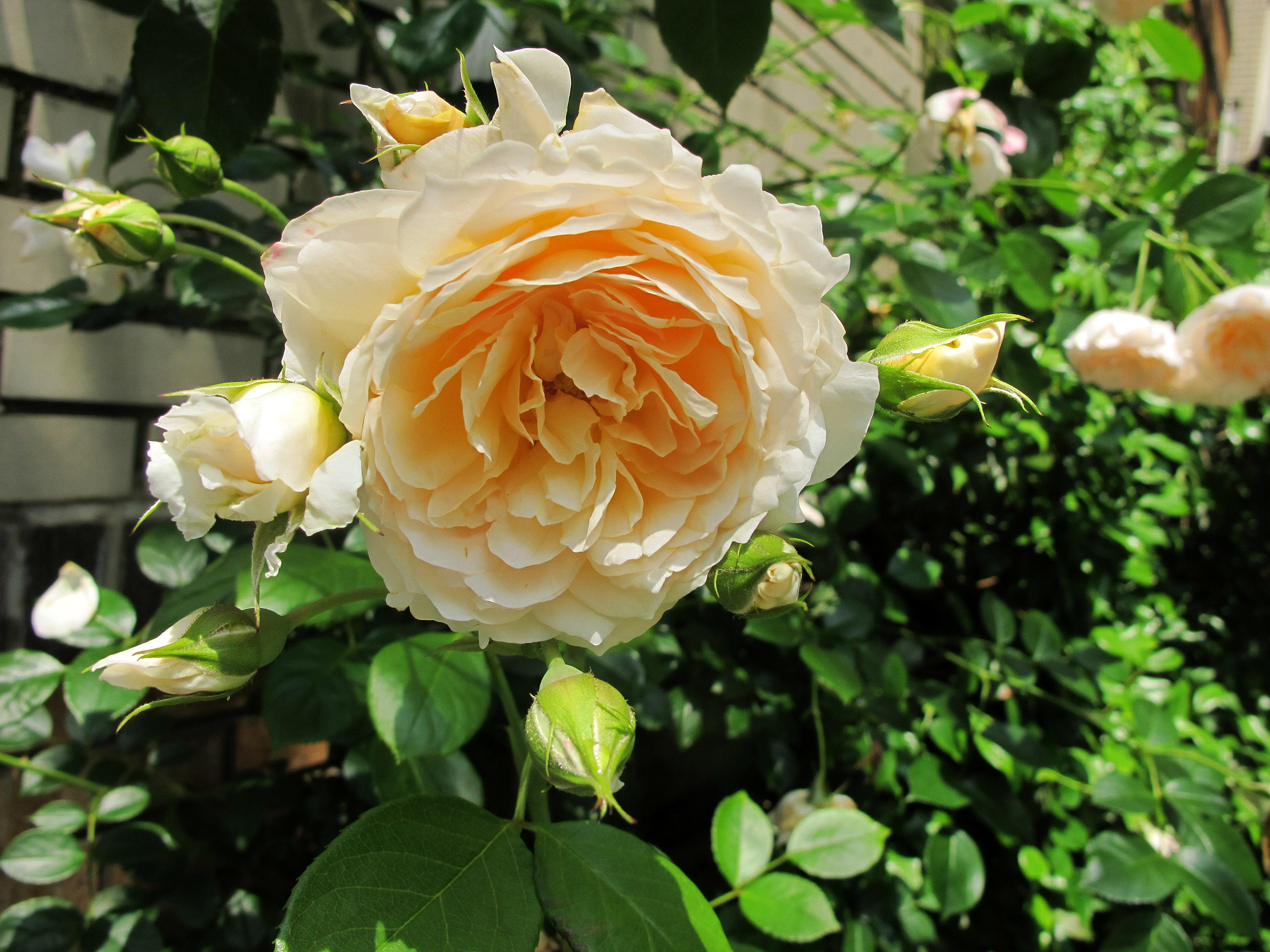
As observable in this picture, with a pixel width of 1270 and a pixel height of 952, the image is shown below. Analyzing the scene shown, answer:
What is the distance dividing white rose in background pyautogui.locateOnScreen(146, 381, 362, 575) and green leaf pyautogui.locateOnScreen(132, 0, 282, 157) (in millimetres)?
458

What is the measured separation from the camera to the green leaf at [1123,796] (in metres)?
0.91

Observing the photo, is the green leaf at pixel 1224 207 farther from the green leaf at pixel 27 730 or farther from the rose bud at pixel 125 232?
the green leaf at pixel 27 730

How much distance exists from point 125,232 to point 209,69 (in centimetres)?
22

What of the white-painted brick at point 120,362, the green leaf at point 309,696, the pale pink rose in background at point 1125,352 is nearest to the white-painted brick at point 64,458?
the white-painted brick at point 120,362

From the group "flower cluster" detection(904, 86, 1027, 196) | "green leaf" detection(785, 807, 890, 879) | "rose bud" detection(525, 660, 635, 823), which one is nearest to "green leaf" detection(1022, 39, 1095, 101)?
"flower cluster" detection(904, 86, 1027, 196)

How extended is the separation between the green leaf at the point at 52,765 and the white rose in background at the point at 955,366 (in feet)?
2.97

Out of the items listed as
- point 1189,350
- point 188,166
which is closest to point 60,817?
point 188,166

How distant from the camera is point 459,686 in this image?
0.53 meters

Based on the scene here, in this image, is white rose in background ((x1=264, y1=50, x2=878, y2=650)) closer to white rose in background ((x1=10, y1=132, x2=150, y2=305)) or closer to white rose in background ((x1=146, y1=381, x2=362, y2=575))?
white rose in background ((x1=146, y1=381, x2=362, y2=575))

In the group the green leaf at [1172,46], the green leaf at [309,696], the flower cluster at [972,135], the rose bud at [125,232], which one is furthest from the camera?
the green leaf at [1172,46]

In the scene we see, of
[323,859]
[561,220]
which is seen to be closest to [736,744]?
[323,859]

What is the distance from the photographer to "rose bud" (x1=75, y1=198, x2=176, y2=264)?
0.48 metres

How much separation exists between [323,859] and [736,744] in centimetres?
96

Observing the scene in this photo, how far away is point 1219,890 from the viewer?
34.3 inches
